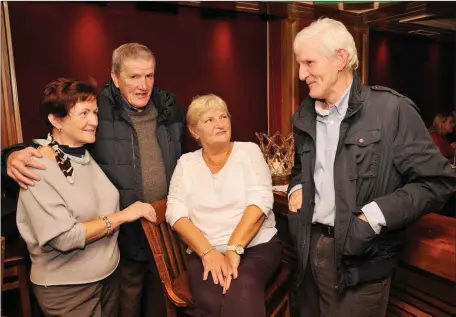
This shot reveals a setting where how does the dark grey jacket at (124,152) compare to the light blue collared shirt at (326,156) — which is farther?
the dark grey jacket at (124,152)

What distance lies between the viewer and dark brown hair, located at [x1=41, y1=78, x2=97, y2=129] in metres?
1.64

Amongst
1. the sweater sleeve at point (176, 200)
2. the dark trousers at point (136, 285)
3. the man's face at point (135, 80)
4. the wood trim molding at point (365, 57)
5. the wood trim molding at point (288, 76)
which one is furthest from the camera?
the wood trim molding at point (365, 57)

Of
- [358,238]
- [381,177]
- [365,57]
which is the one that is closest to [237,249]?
[358,238]

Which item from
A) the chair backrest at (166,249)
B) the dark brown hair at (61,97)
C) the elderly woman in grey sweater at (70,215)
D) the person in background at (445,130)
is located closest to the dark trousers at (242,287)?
the chair backrest at (166,249)

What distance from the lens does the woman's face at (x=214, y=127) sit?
1.89 m

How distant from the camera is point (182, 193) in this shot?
189 cm

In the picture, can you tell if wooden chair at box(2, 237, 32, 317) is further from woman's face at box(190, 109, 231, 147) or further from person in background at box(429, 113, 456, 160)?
person in background at box(429, 113, 456, 160)

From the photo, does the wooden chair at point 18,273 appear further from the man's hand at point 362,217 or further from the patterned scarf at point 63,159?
the man's hand at point 362,217

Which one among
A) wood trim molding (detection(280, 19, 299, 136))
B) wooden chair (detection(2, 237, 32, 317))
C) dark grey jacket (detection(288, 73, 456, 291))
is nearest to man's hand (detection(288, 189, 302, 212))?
dark grey jacket (detection(288, 73, 456, 291))

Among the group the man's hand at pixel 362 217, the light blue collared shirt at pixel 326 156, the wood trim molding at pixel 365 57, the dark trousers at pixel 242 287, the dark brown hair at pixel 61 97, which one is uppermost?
the wood trim molding at pixel 365 57

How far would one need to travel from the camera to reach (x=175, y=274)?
197cm

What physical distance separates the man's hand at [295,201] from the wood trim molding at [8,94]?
245cm

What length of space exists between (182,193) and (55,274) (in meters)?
0.66

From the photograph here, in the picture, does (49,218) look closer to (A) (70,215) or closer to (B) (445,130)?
(A) (70,215)
